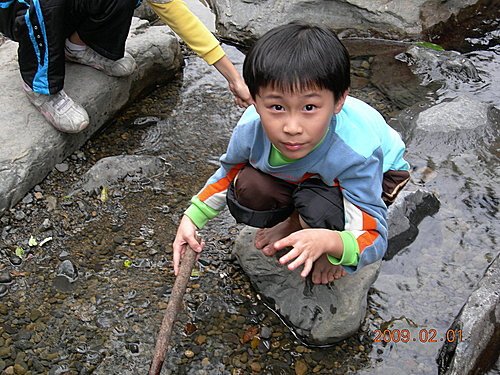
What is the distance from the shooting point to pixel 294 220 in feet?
9.24

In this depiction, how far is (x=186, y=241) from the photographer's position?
8.07 feet

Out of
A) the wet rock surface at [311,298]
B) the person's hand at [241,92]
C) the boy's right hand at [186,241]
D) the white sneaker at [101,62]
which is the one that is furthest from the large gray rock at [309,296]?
the white sneaker at [101,62]

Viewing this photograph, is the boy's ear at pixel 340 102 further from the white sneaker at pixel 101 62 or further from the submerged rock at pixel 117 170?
the white sneaker at pixel 101 62

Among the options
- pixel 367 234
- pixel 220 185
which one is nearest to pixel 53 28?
pixel 220 185

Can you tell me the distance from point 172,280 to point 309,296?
23.6 inches

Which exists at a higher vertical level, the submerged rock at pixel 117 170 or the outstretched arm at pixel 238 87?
the outstretched arm at pixel 238 87

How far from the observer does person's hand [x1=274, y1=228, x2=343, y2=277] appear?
2092 mm

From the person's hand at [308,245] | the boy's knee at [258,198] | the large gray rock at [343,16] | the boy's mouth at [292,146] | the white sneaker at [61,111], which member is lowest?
the large gray rock at [343,16]

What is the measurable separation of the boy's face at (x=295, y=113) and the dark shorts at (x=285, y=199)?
30 cm

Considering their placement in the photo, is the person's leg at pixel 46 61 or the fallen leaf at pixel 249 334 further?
the person's leg at pixel 46 61

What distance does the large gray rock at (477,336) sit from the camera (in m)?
2.37

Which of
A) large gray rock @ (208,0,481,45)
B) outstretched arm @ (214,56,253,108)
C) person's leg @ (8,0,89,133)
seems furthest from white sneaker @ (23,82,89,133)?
large gray rock @ (208,0,481,45)

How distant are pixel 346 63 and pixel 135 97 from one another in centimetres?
221
